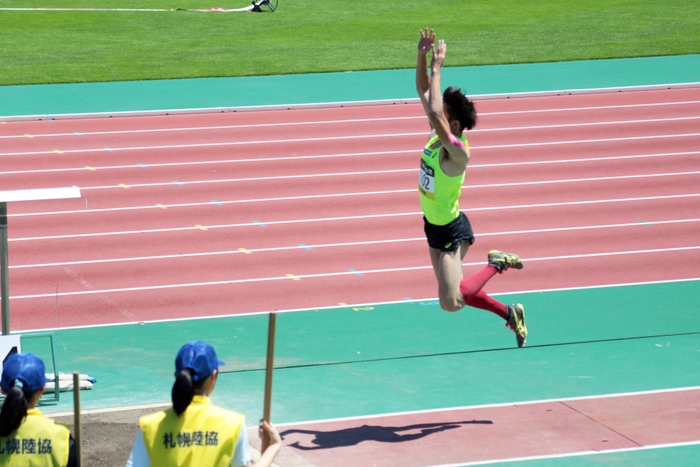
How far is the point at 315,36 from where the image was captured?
29.5m

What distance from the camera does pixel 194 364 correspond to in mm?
4066

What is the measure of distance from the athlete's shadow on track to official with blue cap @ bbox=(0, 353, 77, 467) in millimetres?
3268

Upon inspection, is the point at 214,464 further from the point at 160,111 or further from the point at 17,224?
the point at 160,111

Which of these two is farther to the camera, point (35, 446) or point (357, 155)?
point (357, 155)

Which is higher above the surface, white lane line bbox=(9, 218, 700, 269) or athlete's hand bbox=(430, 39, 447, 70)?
athlete's hand bbox=(430, 39, 447, 70)

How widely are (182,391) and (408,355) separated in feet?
17.9

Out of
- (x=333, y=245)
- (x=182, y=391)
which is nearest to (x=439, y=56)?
(x=182, y=391)

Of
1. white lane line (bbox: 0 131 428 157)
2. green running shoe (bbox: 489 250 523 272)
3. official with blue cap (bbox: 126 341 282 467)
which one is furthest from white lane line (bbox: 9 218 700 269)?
official with blue cap (bbox: 126 341 282 467)

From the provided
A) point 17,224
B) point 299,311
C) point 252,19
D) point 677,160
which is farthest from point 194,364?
point 252,19

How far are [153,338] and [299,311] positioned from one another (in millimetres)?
1565

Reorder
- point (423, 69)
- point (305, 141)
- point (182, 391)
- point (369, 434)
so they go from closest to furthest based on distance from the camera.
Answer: point (182, 391) → point (423, 69) → point (369, 434) → point (305, 141)

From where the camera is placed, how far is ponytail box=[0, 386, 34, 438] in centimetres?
416

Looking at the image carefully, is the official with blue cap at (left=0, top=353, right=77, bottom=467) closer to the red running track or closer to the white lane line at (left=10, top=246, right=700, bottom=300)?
the red running track

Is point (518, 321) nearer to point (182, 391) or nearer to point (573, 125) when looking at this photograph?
point (182, 391)
